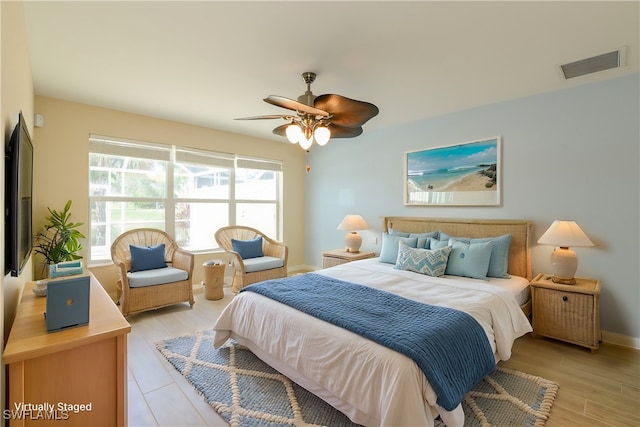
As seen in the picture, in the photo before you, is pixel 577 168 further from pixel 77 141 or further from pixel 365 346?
pixel 77 141

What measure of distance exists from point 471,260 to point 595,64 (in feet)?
6.37

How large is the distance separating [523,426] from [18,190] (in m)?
3.00

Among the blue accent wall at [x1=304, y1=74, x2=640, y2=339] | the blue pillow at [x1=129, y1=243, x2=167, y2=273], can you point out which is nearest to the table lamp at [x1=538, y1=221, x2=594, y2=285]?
the blue accent wall at [x1=304, y1=74, x2=640, y2=339]

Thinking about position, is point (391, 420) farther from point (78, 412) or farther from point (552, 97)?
point (552, 97)

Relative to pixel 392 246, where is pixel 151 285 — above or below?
below

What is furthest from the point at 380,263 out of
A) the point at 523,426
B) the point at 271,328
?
the point at 523,426

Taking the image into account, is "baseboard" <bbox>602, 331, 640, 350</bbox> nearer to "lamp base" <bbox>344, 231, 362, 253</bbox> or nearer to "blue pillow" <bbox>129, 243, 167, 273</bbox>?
"lamp base" <bbox>344, 231, 362, 253</bbox>

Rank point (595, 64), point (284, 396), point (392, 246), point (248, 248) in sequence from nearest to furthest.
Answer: point (284, 396) < point (595, 64) < point (392, 246) < point (248, 248)

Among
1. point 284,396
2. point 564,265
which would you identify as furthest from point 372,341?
point 564,265

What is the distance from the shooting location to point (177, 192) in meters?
4.39

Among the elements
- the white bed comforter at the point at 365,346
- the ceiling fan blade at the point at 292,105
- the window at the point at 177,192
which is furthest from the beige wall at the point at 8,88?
the window at the point at 177,192

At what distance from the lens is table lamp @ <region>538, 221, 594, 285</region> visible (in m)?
2.71

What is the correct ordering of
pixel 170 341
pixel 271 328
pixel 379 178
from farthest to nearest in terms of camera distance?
1. pixel 379 178
2. pixel 170 341
3. pixel 271 328

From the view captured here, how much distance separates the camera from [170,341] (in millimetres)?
2750
